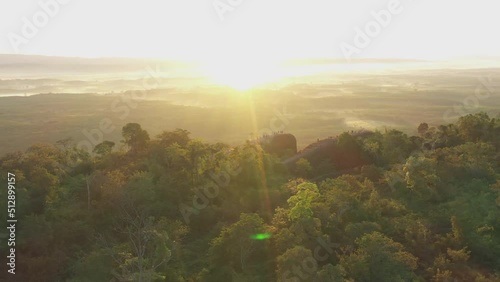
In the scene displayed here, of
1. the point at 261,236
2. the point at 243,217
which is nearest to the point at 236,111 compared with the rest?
the point at 243,217

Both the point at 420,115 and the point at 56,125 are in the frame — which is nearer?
the point at 56,125

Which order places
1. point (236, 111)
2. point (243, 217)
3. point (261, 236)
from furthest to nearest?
1. point (236, 111)
2. point (243, 217)
3. point (261, 236)

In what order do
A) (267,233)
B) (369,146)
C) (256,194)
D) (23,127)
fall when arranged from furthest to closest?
(23,127)
(369,146)
(256,194)
(267,233)

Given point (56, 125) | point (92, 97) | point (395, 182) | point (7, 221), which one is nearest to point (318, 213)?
point (395, 182)

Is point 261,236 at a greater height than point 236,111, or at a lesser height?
lesser

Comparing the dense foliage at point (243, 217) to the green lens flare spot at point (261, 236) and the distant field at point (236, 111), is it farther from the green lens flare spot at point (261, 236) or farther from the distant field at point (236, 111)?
the distant field at point (236, 111)

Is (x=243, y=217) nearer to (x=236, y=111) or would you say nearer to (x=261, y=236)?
(x=261, y=236)

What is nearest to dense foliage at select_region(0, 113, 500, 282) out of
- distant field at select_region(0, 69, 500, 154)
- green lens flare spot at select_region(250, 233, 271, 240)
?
green lens flare spot at select_region(250, 233, 271, 240)

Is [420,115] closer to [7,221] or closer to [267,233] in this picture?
[267,233]
